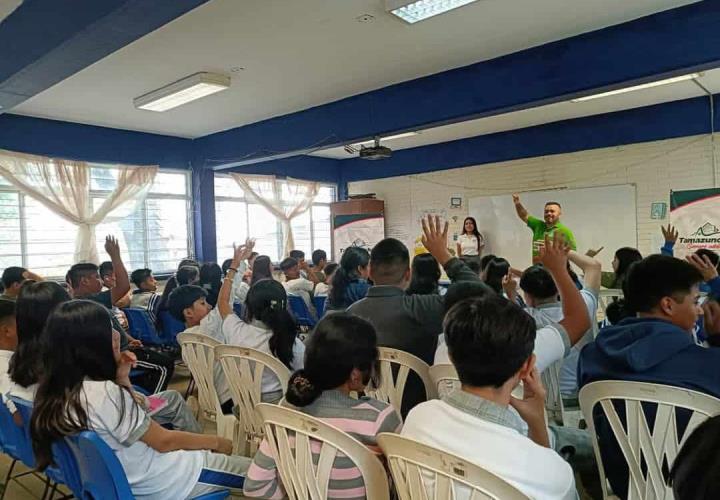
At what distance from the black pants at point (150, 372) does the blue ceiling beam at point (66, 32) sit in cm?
195

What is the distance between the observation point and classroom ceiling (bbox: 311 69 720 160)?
5.64 metres

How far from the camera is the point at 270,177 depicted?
28.3 feet

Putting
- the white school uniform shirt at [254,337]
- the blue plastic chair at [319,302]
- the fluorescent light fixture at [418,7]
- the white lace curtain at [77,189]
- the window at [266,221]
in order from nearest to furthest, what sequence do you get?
the white school uniform shirt at [254,337], the fluorescent light fixture at [418,7], the blue plastic chair at [319,302], the white lace curtain at [77,189], the window at [266,221]

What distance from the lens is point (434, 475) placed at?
3.63 ft

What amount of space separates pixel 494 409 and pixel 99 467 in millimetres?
1153

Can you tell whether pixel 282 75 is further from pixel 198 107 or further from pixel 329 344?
pixel 329 344

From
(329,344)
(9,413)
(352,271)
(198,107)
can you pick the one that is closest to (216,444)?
(329,344)

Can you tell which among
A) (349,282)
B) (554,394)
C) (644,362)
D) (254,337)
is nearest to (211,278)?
(349,282)

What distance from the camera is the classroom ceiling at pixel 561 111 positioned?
18.5 feet

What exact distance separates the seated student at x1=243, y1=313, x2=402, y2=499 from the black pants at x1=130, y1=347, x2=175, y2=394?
237 cm

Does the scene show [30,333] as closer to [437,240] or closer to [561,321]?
[437,240]

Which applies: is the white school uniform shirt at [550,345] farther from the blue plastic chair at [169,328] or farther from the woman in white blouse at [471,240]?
the woman in white blouse at [471,240]

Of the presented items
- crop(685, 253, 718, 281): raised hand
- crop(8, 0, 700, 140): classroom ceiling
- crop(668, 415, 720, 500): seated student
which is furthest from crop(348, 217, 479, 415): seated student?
crop(8, 0, 700, 140): classroom ceiling

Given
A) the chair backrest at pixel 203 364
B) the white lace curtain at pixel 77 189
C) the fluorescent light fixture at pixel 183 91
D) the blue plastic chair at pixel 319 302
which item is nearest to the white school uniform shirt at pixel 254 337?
the chair backrest at pixel 203 364
